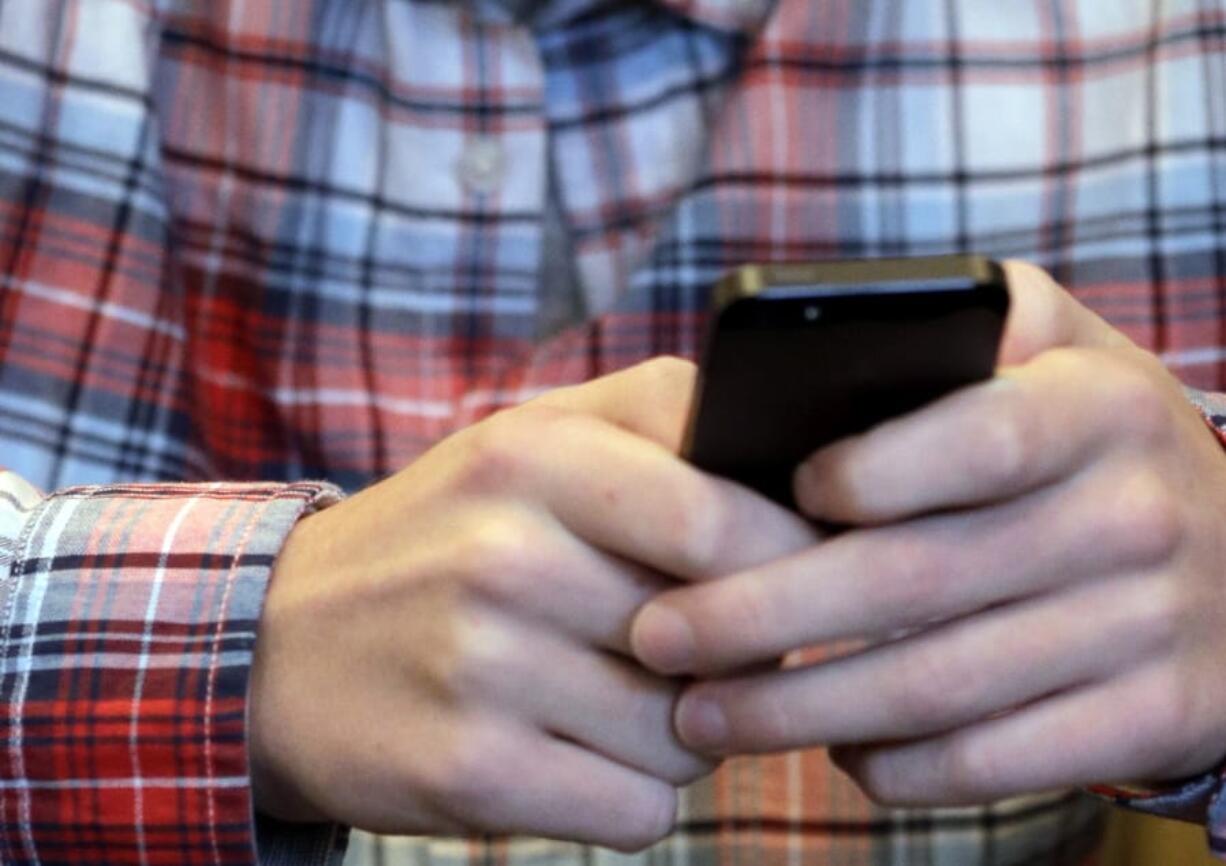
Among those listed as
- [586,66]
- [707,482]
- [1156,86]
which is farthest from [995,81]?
[707,482]

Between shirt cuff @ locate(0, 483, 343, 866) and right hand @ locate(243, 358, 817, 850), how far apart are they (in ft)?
0.04

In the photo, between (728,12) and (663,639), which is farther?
(728,12)

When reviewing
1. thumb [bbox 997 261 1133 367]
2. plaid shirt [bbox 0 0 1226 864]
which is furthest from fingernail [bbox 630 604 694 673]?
plaid shirt [bbox 0 0 1226 864]

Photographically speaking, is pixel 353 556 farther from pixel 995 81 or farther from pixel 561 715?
pixel 995 81

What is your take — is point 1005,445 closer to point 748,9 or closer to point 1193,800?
point 1193,800

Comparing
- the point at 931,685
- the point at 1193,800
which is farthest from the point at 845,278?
the point at 1193,800

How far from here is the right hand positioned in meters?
0.32

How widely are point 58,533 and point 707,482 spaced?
0.71 ft

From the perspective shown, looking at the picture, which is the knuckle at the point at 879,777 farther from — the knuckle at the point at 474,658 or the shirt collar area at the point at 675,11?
the shirt collar area at the point at 675,11

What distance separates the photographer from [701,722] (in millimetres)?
340

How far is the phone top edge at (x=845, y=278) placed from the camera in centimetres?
26

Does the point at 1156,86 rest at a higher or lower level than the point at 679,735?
higher

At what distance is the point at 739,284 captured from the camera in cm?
26

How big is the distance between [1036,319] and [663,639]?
131 millimetres
